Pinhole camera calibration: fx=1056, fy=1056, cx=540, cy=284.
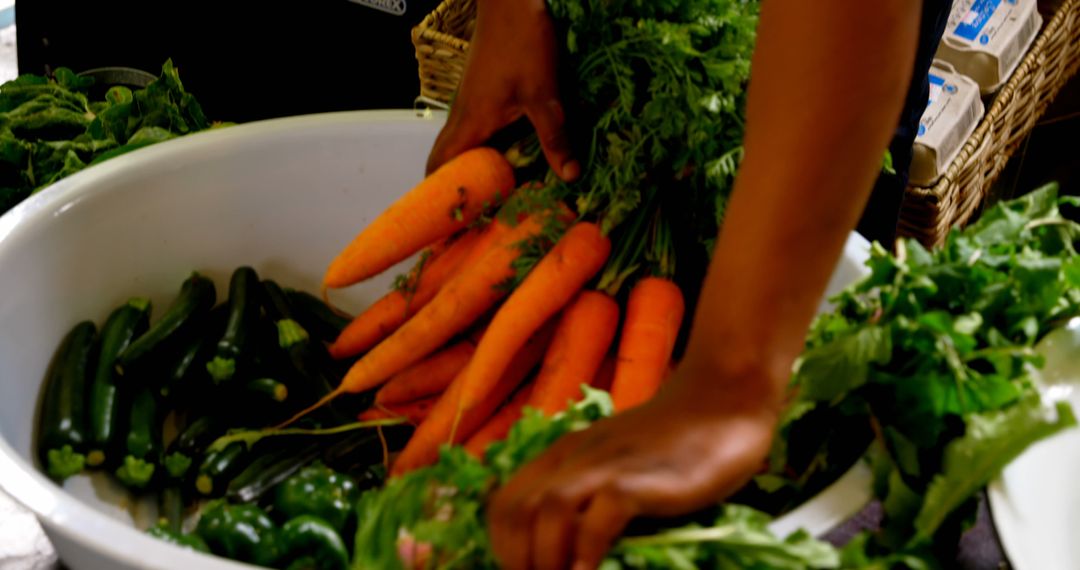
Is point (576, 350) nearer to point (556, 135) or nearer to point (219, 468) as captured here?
point (556, 135)

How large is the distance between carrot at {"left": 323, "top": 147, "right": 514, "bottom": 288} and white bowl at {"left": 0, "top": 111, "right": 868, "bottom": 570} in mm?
188

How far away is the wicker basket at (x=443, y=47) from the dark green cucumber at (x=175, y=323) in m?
0.44

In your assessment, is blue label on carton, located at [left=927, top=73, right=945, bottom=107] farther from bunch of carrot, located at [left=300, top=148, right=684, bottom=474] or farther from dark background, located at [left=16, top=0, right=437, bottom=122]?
bunch of carrot, located at [left=300, top=148, right=684, bottom=474]

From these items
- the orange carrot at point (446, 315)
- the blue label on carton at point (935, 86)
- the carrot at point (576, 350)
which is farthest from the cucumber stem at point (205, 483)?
the blue label on carton at point (935, 86)

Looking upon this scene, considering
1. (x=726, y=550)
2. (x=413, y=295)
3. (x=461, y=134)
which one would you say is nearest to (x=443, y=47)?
(x=461, y=134)

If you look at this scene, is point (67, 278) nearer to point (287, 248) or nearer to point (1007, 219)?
point (287, 248)

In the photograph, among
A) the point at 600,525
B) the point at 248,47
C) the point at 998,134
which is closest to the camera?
the point at 600,525

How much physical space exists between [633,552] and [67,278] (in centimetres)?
99

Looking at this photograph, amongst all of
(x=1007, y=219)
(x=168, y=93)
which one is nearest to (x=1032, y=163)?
(x=1007, y=219)

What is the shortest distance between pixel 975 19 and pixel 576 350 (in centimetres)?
160

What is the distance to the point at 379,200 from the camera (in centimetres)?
160

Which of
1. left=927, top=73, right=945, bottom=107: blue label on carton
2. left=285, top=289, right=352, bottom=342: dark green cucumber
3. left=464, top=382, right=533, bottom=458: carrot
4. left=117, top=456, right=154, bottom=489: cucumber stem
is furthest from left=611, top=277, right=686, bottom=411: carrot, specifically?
left=927, top=73, right=945, bottom=107: blue label on carton

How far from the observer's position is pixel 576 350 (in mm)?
1264

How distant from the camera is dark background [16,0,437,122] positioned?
82.7 inches
